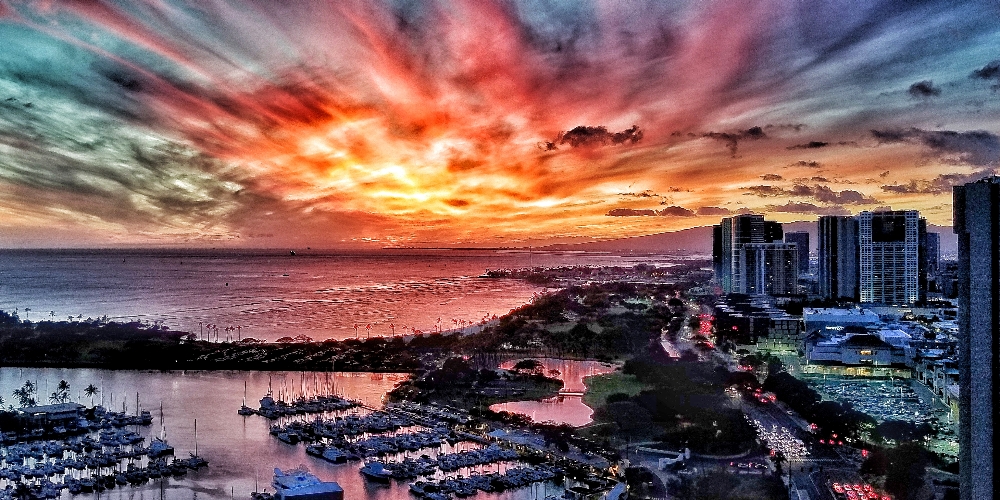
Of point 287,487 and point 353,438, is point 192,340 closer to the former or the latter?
point 353,438

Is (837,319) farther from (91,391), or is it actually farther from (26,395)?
(26,395)

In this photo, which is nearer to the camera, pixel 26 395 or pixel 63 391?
pixel 26 395

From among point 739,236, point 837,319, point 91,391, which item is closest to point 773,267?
point 739,236

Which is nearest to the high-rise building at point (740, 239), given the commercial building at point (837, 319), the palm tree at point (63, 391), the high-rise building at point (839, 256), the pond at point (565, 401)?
the high-rise building at point (839, 256)

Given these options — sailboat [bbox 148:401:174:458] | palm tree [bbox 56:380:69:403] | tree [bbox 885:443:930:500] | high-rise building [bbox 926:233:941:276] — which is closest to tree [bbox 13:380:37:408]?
palm tree [bbox 56:380:69:403]

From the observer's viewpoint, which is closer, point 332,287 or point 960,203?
point 960,203

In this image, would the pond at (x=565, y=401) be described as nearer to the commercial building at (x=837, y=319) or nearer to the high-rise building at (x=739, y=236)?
the commercial building at (x=837, y=319)

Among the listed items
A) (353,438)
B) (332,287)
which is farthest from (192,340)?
(332,287)
